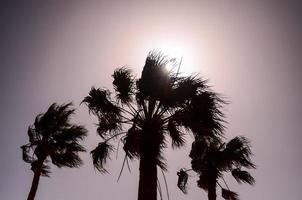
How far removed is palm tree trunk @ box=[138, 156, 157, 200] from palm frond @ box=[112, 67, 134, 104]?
2.27 metres

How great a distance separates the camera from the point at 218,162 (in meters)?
15.7

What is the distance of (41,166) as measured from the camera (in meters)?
16.7

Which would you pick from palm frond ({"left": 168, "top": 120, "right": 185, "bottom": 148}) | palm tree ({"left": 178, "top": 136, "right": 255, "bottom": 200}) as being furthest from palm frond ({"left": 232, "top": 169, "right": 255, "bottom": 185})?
palm frond ({"left": 168, "top": 120, "right": 185, "bottom": 148})

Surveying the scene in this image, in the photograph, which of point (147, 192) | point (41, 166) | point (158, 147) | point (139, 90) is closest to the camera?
point (147, 192)

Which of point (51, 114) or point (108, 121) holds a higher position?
point (51, 114)

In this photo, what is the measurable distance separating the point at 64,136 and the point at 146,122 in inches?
319

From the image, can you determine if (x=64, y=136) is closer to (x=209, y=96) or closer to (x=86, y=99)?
(x=86, y=99)

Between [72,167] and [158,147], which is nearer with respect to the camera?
[158,147]

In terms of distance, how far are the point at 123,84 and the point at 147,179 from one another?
324 cm

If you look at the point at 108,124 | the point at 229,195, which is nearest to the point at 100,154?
the point at 108,124

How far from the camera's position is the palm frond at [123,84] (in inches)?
446

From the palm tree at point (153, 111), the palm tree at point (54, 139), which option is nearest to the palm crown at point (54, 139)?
the palm tree at point (54, 139)

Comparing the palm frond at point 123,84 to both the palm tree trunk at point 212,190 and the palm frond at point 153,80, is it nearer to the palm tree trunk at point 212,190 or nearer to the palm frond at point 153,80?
the palm frond at point 153,80

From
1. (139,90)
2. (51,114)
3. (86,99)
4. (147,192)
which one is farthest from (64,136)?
(147,192)
